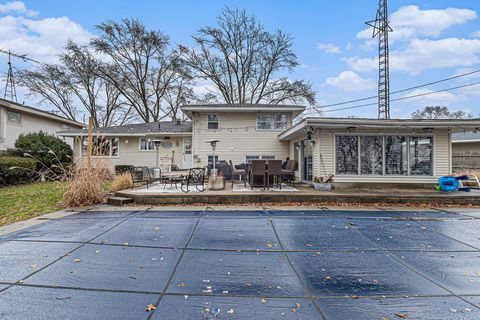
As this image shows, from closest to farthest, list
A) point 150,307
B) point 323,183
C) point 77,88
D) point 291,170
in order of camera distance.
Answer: point 150,307 → point 323,183 → point 291,170 → point 77,88

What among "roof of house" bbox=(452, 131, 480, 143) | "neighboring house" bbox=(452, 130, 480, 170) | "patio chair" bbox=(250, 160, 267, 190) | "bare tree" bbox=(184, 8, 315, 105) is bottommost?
"patio chair" bbox=(250, 160, 267, 190)

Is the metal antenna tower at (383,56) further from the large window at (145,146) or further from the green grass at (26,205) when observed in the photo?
the green grass at (26,205)

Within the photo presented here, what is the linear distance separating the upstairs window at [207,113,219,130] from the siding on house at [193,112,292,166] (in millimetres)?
236

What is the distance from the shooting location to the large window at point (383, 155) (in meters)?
10.1

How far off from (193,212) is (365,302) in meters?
4.66

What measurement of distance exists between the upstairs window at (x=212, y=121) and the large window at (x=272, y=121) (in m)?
2.38

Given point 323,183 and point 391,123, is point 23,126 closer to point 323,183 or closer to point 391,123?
point 323,183

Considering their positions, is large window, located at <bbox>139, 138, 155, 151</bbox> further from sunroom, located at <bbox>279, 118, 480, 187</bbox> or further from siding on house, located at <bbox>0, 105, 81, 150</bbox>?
sunroom, located at <bbox>279, 118, 480, 187</bbox>

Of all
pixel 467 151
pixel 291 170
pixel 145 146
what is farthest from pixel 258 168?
pixel 467 151

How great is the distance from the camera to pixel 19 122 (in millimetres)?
15719

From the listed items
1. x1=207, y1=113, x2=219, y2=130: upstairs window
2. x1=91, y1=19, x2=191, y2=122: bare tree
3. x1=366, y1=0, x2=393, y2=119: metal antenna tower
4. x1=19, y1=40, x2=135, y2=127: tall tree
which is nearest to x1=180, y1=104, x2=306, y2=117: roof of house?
x1=207, y1=113, x2=219, y2=130: upstairs window

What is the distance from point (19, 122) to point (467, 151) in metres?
28.4

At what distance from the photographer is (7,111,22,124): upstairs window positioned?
A: 15.0 m

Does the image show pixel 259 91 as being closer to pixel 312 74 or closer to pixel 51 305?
pixel 312 74
